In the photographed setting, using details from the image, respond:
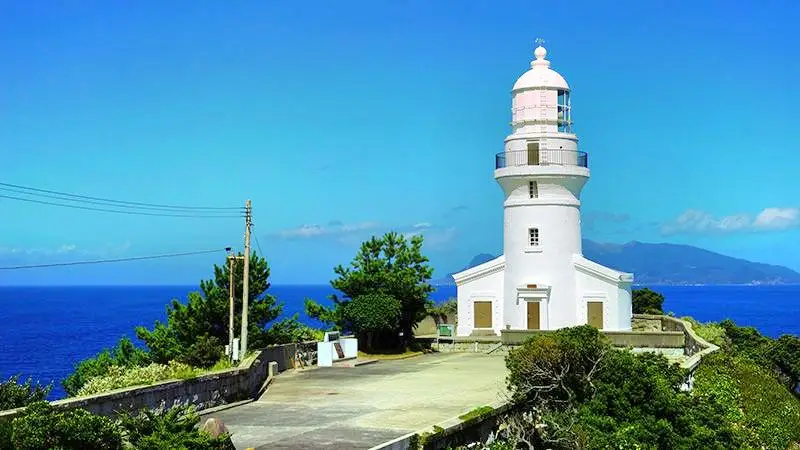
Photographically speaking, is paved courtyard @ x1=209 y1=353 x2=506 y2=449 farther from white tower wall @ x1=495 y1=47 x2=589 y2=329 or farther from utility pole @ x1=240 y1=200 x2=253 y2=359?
white tower wall @ x1=495 y1=47 x2=589 y2=329

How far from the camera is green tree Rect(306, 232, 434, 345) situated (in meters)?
35.1

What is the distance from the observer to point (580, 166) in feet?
127

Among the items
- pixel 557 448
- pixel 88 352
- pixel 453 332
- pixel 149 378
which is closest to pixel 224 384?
pixel 149 378

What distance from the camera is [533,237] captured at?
38844 mm

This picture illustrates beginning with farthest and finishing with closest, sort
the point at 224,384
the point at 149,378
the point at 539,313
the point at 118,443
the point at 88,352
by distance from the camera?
the point at 88,352 → the point at 539,313 → the point at 224,384 → the point at 149,378 → the point at 118,443

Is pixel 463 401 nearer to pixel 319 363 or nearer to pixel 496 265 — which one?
pixel 319 363

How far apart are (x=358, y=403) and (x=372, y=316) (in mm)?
12377

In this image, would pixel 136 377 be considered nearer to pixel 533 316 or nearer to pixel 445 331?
pixel 445 331

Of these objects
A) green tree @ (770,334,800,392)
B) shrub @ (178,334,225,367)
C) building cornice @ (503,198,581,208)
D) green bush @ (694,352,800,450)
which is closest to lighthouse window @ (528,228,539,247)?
building cornice @ (503,198,581,208)

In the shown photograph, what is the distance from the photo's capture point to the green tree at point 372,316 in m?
32.8

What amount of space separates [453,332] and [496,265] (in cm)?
324

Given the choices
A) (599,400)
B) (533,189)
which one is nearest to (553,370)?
(599,400)

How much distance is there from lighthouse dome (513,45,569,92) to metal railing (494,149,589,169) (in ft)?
8.53

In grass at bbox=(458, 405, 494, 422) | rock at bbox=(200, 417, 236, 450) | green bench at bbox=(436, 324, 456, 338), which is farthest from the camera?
green bench at bbox=(436, 324, 456, 338)
